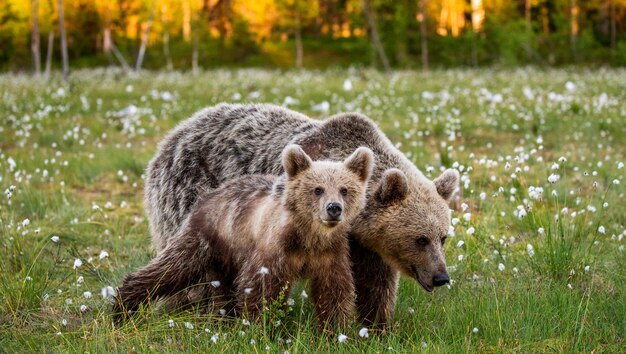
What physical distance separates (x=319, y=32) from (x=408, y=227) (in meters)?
68.1

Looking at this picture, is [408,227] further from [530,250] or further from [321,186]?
[530,250]

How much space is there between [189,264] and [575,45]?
4761cm

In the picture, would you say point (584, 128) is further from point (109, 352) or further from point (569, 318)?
point (109, 352)

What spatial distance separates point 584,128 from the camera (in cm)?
1460

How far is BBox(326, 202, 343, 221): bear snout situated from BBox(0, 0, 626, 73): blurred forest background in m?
39.5

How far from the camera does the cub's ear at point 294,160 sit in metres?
5.26

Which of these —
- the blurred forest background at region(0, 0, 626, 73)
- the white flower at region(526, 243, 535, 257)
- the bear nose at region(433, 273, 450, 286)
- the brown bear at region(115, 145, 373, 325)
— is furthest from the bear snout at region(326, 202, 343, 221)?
the blurred forest background at region(0, 0, 626, 73)

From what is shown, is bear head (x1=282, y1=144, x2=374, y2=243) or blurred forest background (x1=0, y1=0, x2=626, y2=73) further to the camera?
blurred forest background (x1=0, y1=0, x2=626, y2=73)

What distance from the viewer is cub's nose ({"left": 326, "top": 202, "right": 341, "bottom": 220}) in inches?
192

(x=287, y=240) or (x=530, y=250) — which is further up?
(x=287, y=240)

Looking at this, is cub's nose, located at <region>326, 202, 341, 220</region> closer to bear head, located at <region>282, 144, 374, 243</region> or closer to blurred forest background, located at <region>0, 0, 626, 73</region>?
bear head, located at <region>282, 144, 374, 243</region>

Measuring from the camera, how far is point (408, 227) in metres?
5.66

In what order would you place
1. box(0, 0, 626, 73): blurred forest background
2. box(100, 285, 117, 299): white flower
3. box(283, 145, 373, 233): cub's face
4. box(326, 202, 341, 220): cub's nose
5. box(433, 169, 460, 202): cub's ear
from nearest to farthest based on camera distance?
box(100, 285, 117, 299): white flower → box(326, 202, 341, 220): cub's nose → box(283, 145, 373, 233): cub's face → box(433, 169, 460, 202): cub's ear → box(0, 0, 626, 73): blurred forest background

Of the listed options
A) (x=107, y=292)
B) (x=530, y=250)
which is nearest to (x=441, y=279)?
(x=530, y=250)
